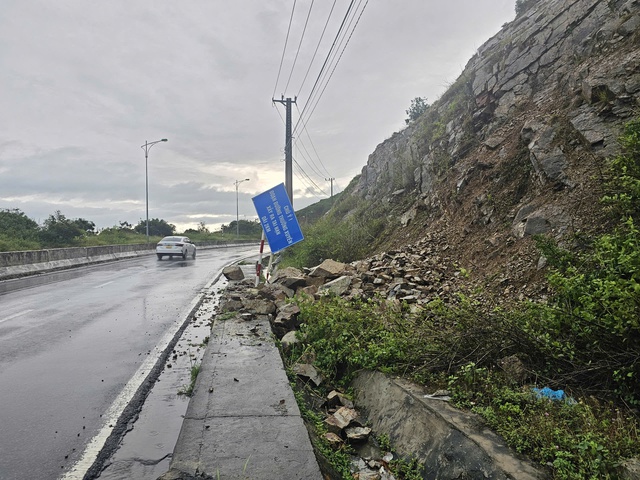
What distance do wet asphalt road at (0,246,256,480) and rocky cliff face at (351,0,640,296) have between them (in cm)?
618

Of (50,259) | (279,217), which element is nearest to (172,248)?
(50,259)

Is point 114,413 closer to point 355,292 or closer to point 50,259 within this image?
point 355,292

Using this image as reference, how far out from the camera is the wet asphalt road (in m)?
3.77

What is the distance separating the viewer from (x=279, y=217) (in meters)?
12.2

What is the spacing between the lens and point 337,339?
564cm

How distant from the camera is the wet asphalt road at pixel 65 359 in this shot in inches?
148

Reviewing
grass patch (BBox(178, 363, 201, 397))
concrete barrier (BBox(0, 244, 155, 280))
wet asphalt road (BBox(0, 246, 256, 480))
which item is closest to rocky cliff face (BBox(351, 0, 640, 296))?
grass patch (BBox(178, 363, 201, 397))

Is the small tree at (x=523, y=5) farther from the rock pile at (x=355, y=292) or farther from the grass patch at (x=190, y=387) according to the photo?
the grass patch at (x=190, y=387)

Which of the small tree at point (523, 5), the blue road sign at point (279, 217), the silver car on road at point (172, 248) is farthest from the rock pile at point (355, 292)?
the silver car on road at point (172, 248)

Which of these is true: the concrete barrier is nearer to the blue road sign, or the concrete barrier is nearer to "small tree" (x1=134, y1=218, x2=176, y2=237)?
the blue road sign

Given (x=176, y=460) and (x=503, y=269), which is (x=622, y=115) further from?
A: (x=176, y=460)

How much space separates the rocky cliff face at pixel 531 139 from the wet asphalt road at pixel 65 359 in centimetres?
618

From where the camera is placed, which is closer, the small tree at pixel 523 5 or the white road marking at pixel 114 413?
the white road marking at pixel 114 413

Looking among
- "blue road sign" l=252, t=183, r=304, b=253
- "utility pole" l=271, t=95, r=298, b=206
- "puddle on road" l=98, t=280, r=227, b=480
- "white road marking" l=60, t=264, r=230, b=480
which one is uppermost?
"utility pole" l=271, t=95, r=298, b=206
